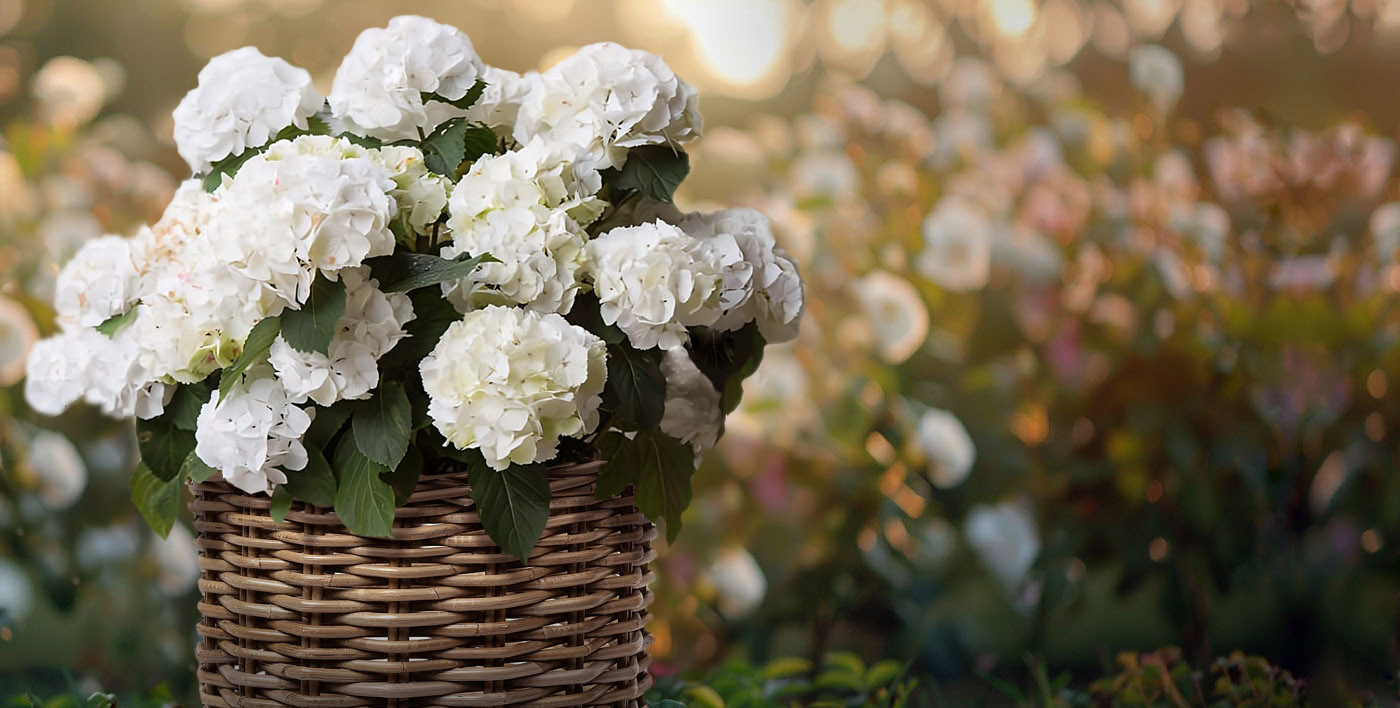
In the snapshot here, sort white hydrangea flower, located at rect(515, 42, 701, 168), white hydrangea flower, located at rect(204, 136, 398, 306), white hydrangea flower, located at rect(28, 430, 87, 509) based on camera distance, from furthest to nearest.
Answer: white hydrangea flower, located at rect(28, 430, 87, 509) < white hydrangea flower, located at rect(515, 42, 701, 168) < white hydrangea flower, located at rect(204, 136, 398, 306)

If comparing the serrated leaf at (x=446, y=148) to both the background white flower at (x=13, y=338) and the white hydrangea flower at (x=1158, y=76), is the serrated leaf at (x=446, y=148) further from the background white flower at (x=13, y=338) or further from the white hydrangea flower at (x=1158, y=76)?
the white hydrangea flower at (x=1158, y=76)

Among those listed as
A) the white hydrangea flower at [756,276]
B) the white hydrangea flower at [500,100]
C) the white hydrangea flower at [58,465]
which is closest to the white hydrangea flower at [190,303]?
the white hydrangea flower at [500,100]

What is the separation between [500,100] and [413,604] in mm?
395

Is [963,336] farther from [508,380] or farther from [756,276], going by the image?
[508,380]

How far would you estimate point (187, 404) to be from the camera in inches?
36.4

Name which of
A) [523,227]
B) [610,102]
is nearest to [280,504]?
[523,227]

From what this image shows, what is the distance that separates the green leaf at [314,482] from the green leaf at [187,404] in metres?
0.10

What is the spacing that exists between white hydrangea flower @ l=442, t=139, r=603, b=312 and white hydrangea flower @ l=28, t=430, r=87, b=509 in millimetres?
1057

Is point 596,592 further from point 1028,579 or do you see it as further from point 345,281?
point 1028,579

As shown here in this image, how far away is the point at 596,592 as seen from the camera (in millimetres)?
949

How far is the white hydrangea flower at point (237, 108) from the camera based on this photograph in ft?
3.09

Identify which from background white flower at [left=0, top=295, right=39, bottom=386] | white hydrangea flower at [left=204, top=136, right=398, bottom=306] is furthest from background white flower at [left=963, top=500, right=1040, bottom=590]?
background white flower at [left=0, top=295, right=39, bottom=386]

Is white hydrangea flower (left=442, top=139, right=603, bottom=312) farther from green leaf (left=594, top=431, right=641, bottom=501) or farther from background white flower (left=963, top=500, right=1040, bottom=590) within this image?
background white flower (left=963, top=500, right=1040, bottom=590)

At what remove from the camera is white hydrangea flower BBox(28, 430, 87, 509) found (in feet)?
5.53
